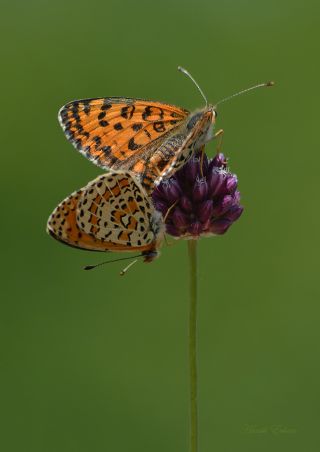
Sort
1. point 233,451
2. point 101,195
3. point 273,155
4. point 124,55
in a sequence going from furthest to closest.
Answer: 1. point 124,55
2. point 273,155
3. point 233,451
4. point 101,195

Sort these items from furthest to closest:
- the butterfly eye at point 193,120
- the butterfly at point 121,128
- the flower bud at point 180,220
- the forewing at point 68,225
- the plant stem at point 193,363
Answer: the butterfly at point 121,128 < the butterfly eye at point 193,120 < the flower bud at point 180,220 < the forewing at point 68,225 < the plant stem at point 193,363

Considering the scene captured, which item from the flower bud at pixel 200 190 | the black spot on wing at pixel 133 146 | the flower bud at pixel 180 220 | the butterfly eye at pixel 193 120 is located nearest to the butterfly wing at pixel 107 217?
the flower bud at pixel 180 220

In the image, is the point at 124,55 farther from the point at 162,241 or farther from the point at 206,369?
the point at 162,241

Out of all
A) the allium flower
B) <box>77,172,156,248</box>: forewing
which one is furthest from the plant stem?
the allium flower

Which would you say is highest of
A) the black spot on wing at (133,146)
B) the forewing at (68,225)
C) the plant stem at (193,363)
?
the black spot on wing at (133,146)

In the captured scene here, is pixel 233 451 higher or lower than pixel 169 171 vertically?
lower

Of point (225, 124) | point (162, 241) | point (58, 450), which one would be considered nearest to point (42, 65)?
point (225, 124)

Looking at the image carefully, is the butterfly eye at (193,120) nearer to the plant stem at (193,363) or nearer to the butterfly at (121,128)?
the butterfly at (121,128)
